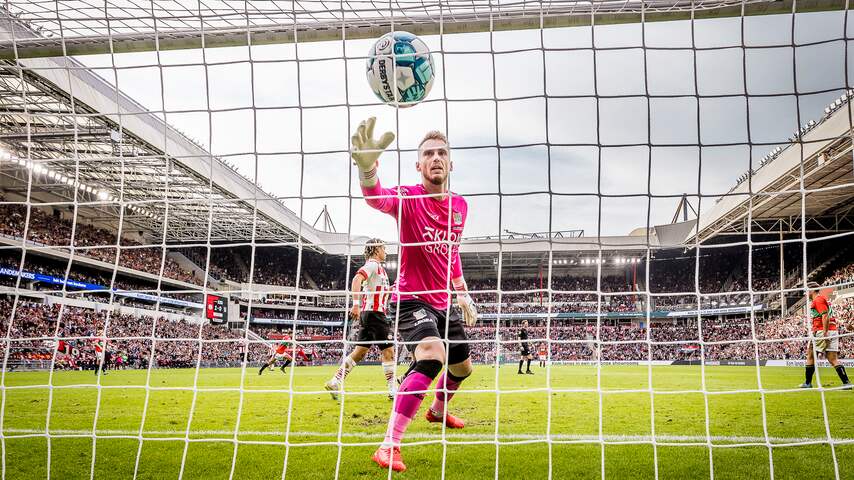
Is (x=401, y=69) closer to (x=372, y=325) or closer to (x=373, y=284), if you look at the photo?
(x=373, y=284)

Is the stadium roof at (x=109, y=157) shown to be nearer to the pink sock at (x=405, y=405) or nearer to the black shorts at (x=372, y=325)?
the black shorts at (x=372, y=325)

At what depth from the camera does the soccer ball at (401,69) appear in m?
4.18

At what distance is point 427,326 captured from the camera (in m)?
4.16

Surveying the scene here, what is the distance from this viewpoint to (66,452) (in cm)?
448

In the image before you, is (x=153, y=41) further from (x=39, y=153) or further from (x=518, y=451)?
(x=39, y=153)

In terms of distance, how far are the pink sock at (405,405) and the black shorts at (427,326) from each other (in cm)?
28

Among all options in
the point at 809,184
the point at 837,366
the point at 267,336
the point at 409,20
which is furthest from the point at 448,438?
the point at 267,336

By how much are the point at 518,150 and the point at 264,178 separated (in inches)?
83.3

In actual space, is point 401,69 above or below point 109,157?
above

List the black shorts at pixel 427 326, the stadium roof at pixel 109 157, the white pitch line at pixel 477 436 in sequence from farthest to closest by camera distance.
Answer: the stadium roof at pixel 109 157, the white pitch line at pixel 477 436, the black shorts at pixel 427 326

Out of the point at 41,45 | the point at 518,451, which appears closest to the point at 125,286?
the point at 41,45

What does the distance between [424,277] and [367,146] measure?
4.43ft

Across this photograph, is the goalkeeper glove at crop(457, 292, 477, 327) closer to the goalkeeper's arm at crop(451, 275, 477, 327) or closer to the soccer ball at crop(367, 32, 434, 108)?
the goalkeeper's arm at crop(451, 275, 477, 327)

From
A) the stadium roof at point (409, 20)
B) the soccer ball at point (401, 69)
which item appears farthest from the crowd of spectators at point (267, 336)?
the soccer ball at point (401, 69)
